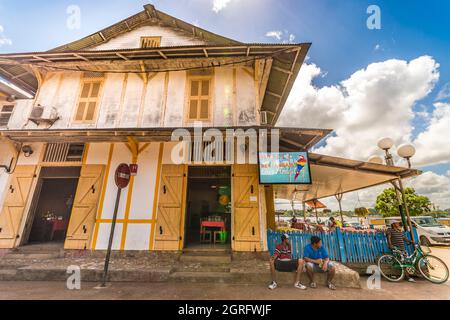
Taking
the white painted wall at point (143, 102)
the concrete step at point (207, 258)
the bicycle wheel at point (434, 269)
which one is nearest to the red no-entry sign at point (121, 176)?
the concrete step at point (207, 258)

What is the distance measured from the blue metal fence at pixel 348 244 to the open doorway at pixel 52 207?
854cm

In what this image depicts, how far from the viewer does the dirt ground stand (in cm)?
410

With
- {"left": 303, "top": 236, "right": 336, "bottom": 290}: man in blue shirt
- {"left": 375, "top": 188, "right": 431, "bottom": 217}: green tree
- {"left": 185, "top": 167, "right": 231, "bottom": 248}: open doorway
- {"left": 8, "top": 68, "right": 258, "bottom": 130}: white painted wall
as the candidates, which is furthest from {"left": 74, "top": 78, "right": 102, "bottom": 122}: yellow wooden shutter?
{"left": 375, "top": 188, "right": 431, "bottom": 217}: green tree

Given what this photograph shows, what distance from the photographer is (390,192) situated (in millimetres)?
32094

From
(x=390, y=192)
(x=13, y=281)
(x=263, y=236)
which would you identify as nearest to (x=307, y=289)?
(x=263, y=236)

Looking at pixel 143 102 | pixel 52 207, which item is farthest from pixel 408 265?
pixel 52 207

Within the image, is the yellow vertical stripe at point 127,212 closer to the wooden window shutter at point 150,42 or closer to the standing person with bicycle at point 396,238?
the wooden window shutter at point 150,42

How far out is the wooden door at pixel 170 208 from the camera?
642 centimetres

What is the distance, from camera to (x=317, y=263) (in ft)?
15.6

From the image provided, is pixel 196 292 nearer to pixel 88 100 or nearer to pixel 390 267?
pixel 390 267

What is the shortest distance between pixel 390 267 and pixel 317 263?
2.97m

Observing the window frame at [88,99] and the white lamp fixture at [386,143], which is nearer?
the white lamp fixture at [386,143]

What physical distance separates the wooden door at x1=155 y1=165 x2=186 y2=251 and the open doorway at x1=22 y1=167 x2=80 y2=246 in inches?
147

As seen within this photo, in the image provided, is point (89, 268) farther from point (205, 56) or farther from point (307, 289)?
point (205, 56)
